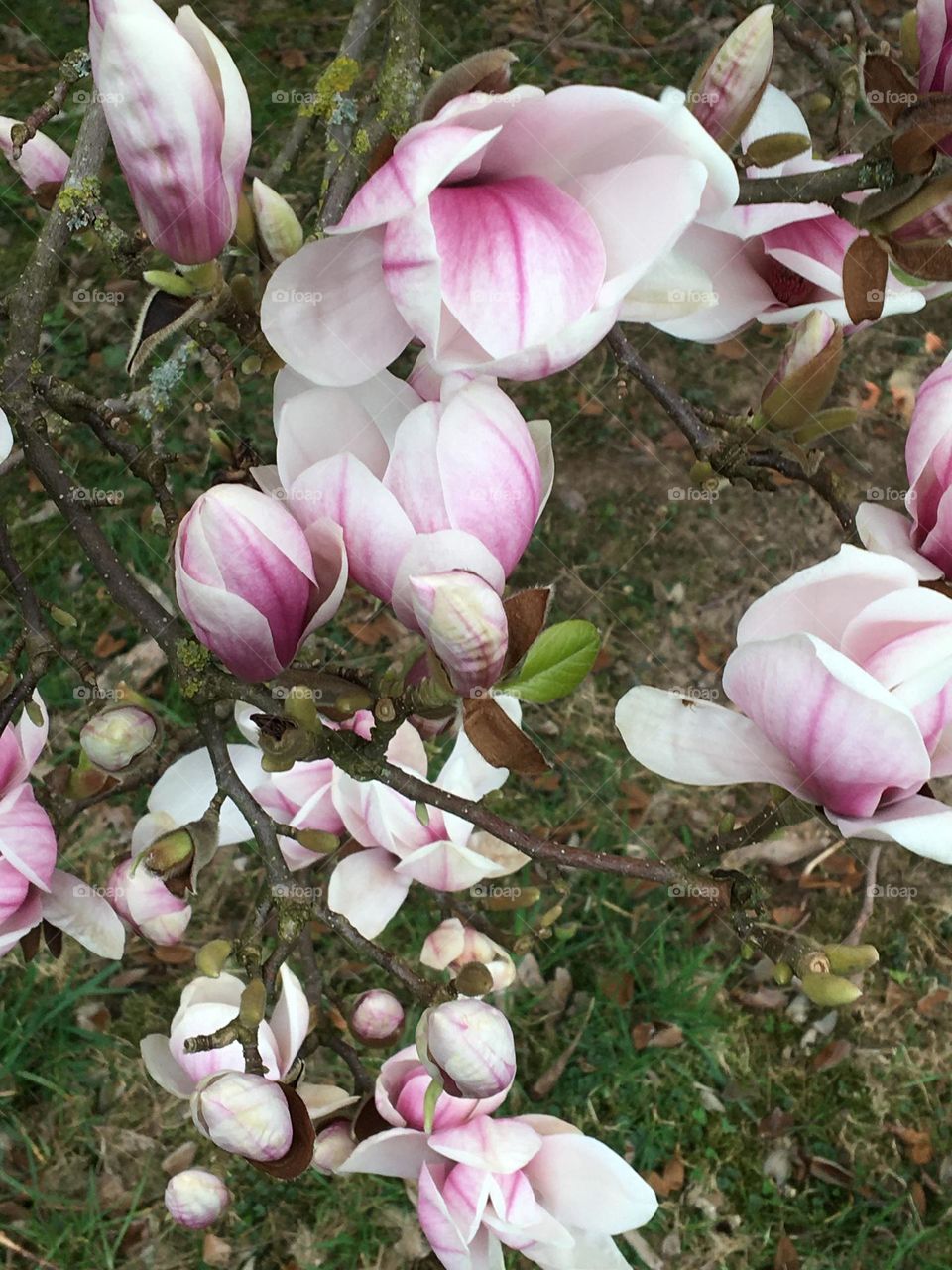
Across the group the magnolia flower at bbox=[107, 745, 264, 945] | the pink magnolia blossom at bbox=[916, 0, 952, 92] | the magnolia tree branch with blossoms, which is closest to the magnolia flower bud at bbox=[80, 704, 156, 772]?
the magnolia tree branch with blossoms

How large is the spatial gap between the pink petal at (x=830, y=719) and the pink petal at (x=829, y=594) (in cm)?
3

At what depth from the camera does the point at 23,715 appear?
1.00 meters

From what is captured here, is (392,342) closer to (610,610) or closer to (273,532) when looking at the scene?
(273,532)

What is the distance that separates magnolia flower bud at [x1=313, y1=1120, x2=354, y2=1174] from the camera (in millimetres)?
979

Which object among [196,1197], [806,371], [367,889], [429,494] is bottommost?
[196,1197]

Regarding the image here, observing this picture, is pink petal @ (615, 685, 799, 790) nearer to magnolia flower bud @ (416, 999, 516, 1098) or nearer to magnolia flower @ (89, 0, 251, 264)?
magnolia flower bud @ (416, 999, 516, 1098)

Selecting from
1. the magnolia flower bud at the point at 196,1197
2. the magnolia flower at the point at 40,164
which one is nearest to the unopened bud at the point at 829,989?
the magnolia flower bud at the point at 196,1197

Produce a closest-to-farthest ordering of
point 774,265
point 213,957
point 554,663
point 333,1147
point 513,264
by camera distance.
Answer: point 513,264, point 554,663, point 213,957, point 774,265, point 333,1147

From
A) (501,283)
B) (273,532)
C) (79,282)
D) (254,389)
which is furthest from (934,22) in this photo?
(79,282)

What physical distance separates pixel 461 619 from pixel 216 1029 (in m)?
0.51

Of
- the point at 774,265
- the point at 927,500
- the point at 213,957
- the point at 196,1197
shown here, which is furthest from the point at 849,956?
the point at 196,1197

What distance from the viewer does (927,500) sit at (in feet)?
2.34

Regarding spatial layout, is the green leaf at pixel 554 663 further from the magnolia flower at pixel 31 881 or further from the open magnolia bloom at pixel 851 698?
the magnolia flower at pixel 31 881

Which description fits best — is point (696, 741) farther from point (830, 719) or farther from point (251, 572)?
point (251, 572)
